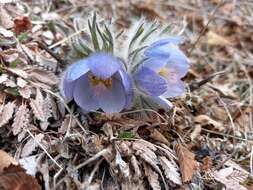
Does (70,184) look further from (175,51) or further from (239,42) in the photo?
(239,42)

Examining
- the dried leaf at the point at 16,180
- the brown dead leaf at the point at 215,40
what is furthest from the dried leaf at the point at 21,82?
the brown dead leaf at the point at 215,40

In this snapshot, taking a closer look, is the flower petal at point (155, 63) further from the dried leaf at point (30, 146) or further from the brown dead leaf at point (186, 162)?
the dried leaf at point (30, 146)

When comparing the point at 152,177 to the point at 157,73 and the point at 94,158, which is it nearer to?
the point at 94,158

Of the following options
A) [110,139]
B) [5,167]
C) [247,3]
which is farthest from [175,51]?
[247,3]

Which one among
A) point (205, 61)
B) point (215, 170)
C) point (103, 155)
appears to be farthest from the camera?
point (205, 61)

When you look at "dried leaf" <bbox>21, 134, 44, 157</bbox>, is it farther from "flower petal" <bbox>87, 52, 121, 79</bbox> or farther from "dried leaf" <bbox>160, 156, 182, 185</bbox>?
"dried leaf" <bbox>160, 156, 182, 185</bbox>

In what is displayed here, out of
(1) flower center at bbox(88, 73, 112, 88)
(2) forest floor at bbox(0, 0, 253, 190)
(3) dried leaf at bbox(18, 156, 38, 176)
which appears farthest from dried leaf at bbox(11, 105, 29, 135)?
(1) flower center at bbox(88, 73, 112, 88)
